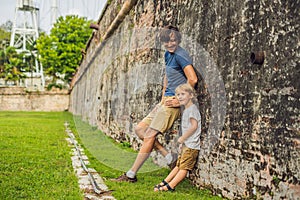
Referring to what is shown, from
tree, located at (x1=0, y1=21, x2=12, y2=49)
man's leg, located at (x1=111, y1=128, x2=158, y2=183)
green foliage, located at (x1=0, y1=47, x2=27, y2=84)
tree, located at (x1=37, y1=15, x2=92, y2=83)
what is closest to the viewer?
man's leg, located at (x1=111, y1=128, x2=158, y2=183)

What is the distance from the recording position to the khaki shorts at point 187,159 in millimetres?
5117

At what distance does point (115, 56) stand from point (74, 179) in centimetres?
771

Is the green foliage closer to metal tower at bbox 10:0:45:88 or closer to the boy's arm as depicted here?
metal tower at bbox 10:0:45:88

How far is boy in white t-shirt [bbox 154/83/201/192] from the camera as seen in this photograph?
16.7ft

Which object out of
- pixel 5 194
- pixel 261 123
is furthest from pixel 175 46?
pixel 5 194

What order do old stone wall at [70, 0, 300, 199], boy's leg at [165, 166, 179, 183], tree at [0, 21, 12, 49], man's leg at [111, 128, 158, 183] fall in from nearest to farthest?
old stone wall at [70, 0, 300, 199] → boy's leg at [165, 166, 179, 183] → man's leg at [111, 128, 158, 183] → tree at [0, 21, 12, 49]

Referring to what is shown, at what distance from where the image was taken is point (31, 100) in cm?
4050

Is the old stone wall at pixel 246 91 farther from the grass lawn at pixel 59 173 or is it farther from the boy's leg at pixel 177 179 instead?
the grass lawn at pixel 59 173

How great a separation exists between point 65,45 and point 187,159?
129ft

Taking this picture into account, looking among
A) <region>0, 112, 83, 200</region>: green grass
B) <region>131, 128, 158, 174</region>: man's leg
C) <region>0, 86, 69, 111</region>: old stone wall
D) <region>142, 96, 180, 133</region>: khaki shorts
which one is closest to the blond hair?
<region>142, 96, 180, 133</region>: khaki shorts

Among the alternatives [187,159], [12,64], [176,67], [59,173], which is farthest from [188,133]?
[12,64]

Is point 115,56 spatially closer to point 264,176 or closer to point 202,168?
point 202,168

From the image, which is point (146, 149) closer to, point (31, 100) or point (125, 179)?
point (125, 179)

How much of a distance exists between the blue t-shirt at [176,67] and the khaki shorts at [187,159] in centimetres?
76
